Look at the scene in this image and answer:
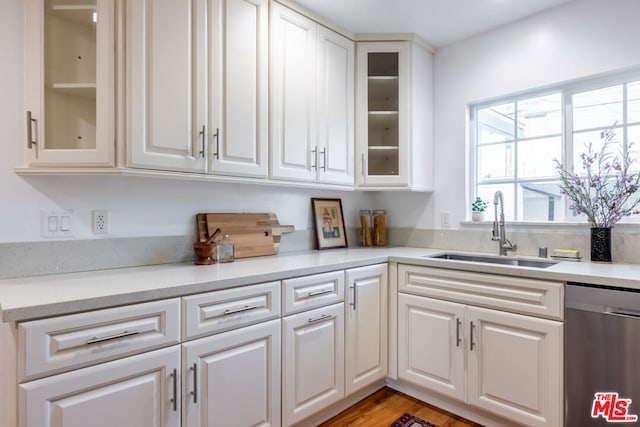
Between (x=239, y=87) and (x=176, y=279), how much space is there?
1.03 m

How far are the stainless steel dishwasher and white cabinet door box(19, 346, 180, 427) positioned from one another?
1.67 metres

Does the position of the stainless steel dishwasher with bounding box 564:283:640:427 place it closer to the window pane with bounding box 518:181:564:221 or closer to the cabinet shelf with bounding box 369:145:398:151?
the window pane with bounding box 518:181:564:221

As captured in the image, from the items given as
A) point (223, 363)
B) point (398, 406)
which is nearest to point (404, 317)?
point (398, 406)

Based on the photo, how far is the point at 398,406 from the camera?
7.10 ft

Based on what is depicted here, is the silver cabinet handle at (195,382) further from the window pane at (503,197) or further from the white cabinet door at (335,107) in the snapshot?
the window pane at (503,197)

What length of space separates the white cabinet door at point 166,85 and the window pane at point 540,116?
205 centimetres

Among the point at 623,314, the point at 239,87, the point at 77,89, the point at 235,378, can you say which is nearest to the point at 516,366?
the point at 623,314

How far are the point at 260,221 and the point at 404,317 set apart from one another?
1.07 meters

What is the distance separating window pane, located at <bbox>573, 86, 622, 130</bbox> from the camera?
207cm

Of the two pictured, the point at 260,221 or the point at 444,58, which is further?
the point at 444,58

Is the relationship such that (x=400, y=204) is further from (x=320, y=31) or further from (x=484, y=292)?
(x=320, y=31)

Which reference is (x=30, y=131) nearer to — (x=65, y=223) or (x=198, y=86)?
(x=65, y=223)

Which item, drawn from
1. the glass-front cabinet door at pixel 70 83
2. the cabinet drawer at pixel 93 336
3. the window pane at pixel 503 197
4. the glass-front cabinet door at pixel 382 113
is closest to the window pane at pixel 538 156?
the window pane at pixel 503 197

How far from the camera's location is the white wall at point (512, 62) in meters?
1.99
